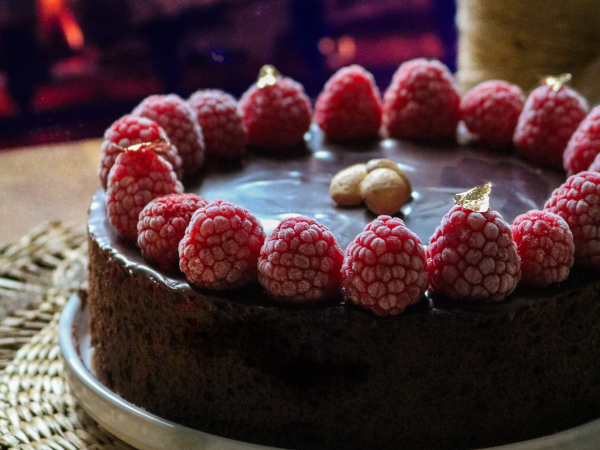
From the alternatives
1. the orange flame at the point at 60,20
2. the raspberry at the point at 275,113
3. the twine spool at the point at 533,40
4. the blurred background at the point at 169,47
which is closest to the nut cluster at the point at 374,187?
the raspberry at the point at 275,113

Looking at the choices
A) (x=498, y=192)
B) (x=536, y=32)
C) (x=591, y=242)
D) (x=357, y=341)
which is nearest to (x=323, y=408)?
(x=357, y=341)

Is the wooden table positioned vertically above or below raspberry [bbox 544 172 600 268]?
below

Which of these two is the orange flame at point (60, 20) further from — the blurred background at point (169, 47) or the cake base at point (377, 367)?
the cake base at point (377, 367)

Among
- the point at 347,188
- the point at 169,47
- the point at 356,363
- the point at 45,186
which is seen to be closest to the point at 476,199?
the point at 356,363

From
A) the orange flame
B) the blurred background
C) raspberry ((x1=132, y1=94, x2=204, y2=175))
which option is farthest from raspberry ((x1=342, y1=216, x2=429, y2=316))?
the orange flame

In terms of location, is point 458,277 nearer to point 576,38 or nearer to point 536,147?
point 536,147

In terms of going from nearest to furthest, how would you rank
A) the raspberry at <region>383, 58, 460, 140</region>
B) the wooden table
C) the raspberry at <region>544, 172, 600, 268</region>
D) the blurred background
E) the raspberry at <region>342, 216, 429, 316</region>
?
the raspberry at <region>342, 216, 429, 316</region> < the raspberry at <region>544, 172, 600, 268</region> < the raspberry at <region>383, 58, 460, 140</region> < the wooden table < the blurred background

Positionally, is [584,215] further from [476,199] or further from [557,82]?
[557,82]

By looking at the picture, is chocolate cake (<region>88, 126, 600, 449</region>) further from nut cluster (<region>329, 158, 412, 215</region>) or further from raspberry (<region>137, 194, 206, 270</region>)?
nut cluster (<region>329, 158, 412, 215</region>)
